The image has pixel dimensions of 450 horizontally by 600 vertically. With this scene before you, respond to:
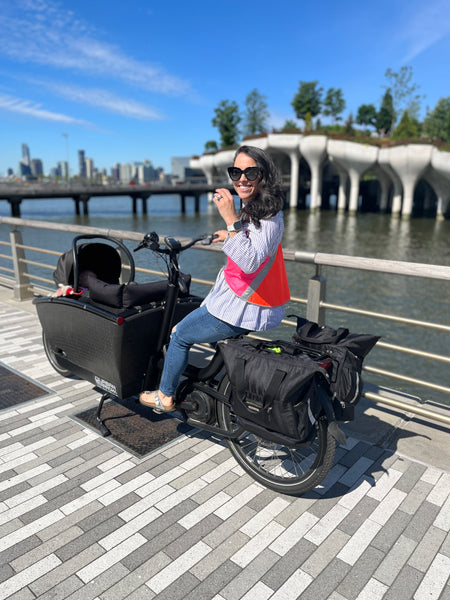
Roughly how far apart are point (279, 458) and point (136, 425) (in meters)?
1.15

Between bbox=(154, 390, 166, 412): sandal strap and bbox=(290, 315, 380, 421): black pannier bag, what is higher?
bbox=(290, 315, 380, 421): black pannier bag

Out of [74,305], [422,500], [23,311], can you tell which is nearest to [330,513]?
[422,500]

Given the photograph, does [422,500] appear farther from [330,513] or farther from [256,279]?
[256,279]

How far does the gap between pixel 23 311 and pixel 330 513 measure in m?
5.70

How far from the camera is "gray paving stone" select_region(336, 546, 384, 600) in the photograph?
2.10 m

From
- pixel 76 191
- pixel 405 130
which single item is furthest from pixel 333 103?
pixel 76 191

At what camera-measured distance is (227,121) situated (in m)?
86.2

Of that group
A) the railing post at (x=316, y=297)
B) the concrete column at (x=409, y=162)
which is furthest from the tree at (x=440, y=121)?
the railing post at (x=316, y=297)

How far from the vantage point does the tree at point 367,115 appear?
10044 cm

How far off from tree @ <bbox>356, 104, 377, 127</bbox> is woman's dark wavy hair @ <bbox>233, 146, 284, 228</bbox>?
108 metres

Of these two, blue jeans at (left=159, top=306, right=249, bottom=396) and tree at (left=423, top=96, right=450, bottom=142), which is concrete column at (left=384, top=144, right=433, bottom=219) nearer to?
tree at (left=423, top=96, right=450, bottom=142)

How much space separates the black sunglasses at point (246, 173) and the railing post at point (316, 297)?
5.08 feet

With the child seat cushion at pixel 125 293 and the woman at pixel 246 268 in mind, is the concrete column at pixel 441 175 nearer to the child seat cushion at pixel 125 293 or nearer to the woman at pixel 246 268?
the child seat cushion at pixel 125 293

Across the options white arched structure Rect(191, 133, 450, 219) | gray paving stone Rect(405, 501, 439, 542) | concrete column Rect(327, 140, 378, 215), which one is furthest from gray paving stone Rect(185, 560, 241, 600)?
concrete column Rect(327, 140, 378, 215)
